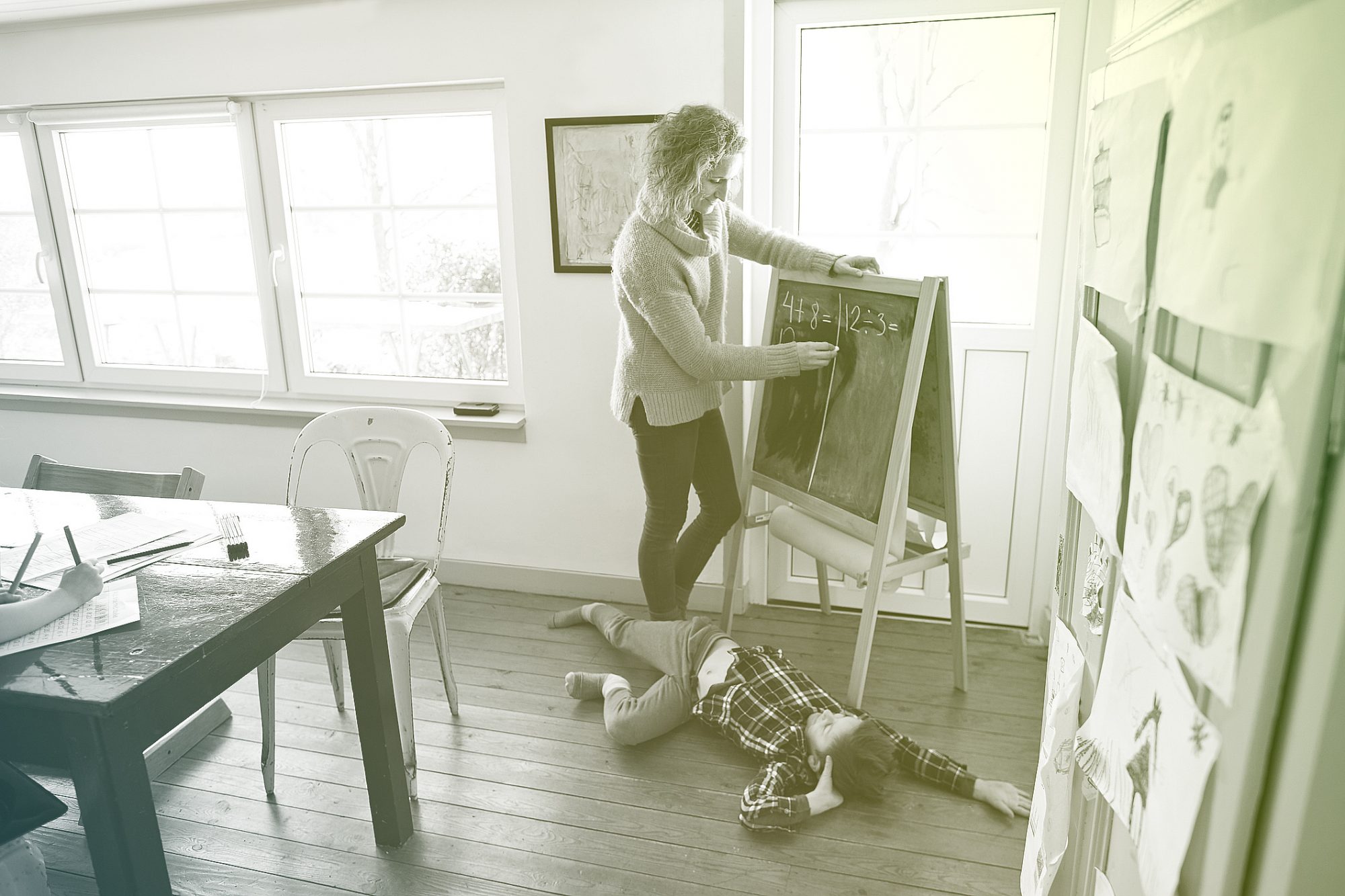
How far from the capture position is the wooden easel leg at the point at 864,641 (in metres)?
2.25

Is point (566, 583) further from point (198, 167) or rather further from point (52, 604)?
point (198, 167)

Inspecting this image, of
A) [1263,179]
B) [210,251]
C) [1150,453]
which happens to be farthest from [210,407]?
[1263,179]

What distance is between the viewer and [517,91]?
2889 mm

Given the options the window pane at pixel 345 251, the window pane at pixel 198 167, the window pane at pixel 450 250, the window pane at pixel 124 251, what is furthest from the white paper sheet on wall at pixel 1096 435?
the window pane at pixel 124 251

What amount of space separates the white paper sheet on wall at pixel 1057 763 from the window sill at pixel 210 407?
8.19ft

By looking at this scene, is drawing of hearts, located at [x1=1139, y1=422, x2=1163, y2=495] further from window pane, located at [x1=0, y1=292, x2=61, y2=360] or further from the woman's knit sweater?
window pane, located at [x1=0, y1=292, x2=61, y2=360]

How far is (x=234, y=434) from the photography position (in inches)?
140

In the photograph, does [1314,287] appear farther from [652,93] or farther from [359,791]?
[652,93]

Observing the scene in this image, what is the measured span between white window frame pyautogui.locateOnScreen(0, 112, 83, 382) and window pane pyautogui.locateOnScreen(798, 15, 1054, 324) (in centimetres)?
321

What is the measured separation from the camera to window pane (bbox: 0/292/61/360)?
3.87 m

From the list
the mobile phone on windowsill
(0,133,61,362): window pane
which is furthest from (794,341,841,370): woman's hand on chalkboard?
(0,133,61,362): window pane

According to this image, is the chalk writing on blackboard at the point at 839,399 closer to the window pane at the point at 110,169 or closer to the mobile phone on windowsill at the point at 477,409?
the mobile phone on windowsill at the point at 477,409

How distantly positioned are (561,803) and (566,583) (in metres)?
1.22

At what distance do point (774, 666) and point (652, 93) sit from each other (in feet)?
6.00
